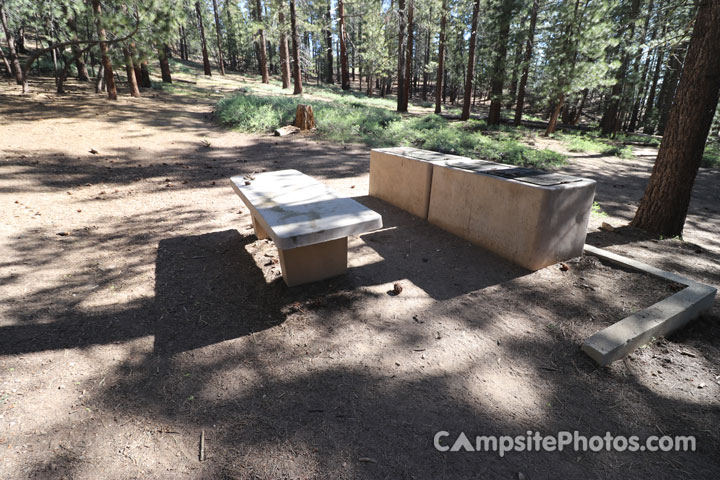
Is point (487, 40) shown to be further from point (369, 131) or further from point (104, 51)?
point (104, 51)

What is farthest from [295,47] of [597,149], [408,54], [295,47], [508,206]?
[508,206]

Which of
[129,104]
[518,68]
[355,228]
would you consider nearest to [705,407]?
[355,228]

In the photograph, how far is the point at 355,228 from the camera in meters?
2.91

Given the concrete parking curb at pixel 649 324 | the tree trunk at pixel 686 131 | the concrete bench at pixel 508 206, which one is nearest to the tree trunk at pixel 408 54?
the tree trunk at pixel 686 131

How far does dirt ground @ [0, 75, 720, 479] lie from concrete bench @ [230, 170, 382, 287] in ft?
0.69

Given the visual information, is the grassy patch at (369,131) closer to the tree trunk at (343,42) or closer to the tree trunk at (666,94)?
the tree trunk at (343,42)

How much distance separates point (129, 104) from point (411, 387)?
13.0 m

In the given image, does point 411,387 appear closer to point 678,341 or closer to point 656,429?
point 656,429

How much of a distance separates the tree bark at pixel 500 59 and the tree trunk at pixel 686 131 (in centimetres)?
1259

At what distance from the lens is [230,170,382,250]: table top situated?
2.68m

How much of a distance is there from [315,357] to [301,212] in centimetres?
125

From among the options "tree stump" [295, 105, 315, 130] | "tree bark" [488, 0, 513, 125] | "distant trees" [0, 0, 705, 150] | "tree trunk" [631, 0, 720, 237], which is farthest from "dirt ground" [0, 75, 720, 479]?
"tree bark" [488, 0, 513, 125]

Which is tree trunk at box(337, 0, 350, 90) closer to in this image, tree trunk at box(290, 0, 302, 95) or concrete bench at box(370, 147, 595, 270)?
tree trunk at box(290, 0, 302, 95)

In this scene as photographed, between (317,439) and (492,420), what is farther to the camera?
(492,420)
